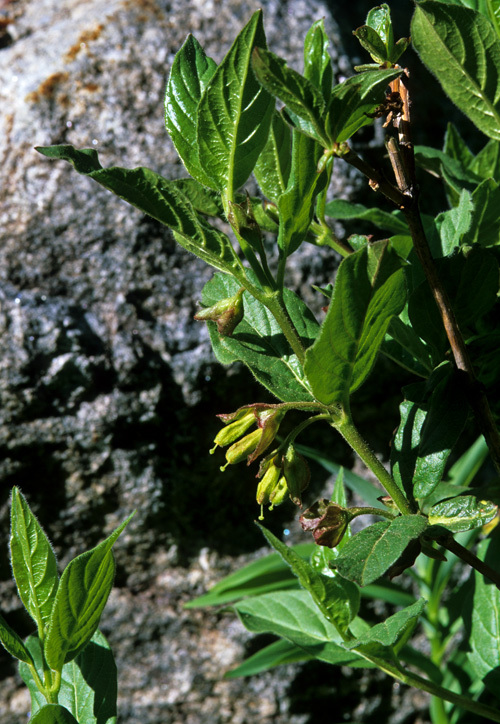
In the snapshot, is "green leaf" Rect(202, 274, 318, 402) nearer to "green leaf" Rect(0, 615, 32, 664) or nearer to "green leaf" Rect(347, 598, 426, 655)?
"green leaf" Rect(347, 598, 426, 655)

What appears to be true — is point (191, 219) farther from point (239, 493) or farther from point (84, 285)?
point (239, 493)

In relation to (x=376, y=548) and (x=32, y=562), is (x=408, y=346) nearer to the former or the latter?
(x=376, y=548)

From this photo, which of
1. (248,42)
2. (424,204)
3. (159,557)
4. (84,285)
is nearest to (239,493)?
(159,557)

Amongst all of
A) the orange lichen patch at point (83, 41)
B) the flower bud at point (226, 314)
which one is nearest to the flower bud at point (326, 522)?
the flower bud at point (226, 314)

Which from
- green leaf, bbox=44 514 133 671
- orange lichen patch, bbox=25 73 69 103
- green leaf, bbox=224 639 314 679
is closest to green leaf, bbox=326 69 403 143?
green leaf, bbox=44 514 133 671

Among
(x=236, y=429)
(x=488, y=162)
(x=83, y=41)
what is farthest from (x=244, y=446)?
(x=83, y=41)
